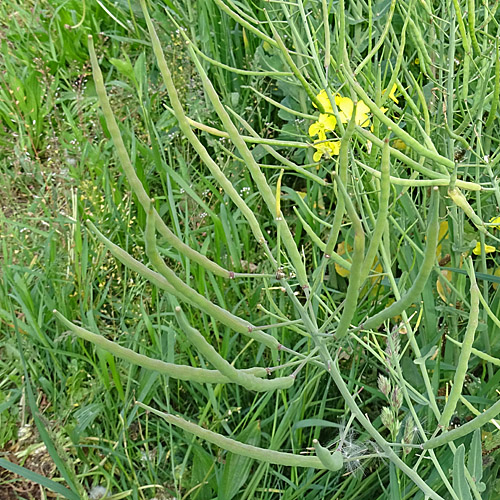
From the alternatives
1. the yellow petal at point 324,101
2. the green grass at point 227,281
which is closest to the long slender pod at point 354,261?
the green grass at point 227,281

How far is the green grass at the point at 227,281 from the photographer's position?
1038 millimetres

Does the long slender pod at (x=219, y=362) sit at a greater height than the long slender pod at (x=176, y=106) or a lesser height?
lesser

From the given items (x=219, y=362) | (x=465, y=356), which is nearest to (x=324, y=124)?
(x=465, y=356)

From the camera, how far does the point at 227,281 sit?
144cm

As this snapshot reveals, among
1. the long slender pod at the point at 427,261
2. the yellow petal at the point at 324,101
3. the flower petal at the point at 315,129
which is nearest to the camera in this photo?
the long slender pod at the point at 427,261

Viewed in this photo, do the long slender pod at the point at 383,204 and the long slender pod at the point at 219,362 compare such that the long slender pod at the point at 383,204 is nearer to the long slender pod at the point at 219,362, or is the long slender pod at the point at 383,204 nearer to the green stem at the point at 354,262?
the green stem at the point at 354,262

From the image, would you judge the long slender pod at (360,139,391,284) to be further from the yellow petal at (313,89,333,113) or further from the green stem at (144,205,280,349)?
the yellow petal at (313,89,333,113)

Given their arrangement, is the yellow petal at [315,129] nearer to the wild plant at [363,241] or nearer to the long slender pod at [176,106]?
the wild plant at [363,241]

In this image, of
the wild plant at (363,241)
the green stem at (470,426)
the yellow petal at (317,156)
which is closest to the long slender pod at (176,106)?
the wild plant at (363,241)

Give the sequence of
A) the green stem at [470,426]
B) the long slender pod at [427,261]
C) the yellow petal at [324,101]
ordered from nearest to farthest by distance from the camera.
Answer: the long slender pod at [427,261]
the green stem at [470,426]
the yellow petal at [324,101]

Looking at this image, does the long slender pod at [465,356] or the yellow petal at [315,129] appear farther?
the yellow petal at [315,129]

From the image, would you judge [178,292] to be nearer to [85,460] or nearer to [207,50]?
[85,460]

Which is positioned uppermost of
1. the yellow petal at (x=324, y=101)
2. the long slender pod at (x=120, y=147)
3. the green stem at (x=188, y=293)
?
the long slender pod at (x=120, y=147)

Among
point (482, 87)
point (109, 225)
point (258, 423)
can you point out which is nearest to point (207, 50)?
point (109, 225)
